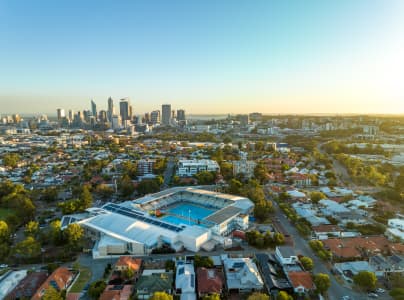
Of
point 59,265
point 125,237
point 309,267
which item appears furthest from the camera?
point 125,237

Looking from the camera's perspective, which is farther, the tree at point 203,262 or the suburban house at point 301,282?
the tree at point 203,262

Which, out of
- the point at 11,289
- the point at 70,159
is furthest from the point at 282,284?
the point at 70,159

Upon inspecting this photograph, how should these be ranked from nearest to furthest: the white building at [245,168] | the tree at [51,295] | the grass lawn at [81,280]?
the tree at [51,295]
the grass lawn at [81,280]
the white building at [245,168]

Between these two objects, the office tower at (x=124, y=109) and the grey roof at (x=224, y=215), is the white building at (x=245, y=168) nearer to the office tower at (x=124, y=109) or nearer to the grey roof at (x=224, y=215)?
the grey roof at (x=224, y=215)

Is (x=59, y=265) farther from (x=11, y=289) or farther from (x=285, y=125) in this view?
(x=285, y=125)

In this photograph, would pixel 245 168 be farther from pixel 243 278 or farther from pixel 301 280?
pixel 243 278

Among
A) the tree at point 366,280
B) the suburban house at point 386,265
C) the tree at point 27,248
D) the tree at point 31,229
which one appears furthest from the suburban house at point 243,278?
the tree at point 31,229
